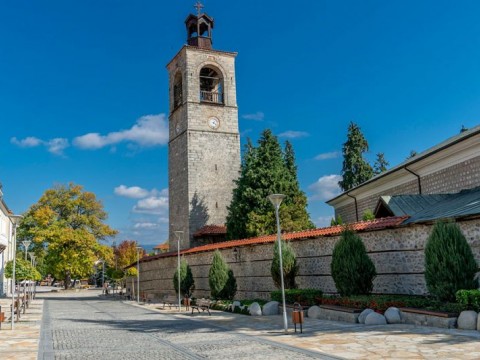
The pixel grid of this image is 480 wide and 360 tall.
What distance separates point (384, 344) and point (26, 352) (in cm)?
789

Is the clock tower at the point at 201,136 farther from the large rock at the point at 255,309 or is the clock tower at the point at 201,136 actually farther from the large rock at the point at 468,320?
the large rock at the point at 468,320

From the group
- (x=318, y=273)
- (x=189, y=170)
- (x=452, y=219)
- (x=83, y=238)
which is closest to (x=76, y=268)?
(x=83, y=238)

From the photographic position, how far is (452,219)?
13.0m

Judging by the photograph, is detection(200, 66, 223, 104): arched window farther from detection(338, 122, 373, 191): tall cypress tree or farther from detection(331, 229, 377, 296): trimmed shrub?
detection(331, 229, 377, 296): trimmed shrub

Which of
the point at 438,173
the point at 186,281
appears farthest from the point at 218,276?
the point at 438,173

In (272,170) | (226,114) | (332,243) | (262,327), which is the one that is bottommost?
(262,327)

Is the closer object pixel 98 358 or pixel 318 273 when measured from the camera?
pixel 98 358

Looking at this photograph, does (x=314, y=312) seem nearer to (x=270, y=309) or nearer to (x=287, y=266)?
(x=270, y=309)

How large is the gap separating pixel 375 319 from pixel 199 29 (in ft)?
107

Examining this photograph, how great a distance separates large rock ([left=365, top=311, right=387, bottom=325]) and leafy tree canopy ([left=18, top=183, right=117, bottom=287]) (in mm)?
40093

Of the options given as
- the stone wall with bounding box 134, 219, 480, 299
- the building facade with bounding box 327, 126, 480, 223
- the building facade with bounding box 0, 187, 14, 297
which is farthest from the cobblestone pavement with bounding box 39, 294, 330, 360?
the building facade with bounding box 0, 187, 14, 297

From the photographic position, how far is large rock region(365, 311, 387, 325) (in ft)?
40.8

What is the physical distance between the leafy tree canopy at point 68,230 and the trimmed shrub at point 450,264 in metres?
41.3

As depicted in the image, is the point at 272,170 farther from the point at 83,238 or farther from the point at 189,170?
the point at 83,238
